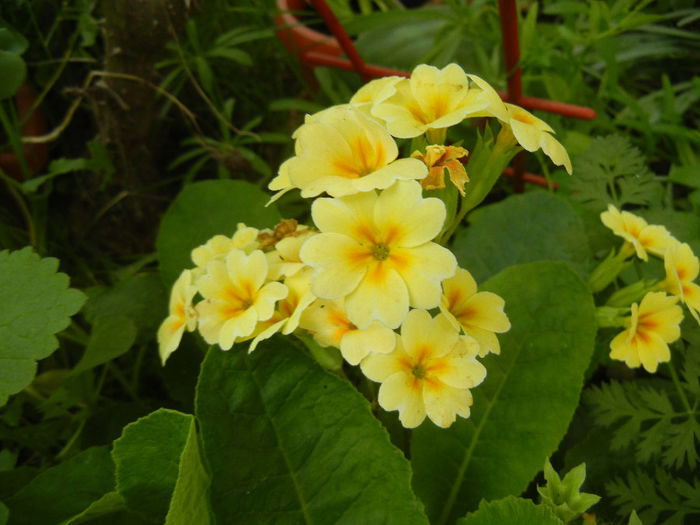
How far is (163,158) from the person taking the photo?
1.63 meters

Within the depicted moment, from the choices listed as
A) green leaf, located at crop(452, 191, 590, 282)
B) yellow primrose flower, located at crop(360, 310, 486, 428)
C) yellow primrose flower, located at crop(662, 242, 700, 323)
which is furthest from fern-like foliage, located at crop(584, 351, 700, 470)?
yellow primrose flower, located at crop(360, 310, 486, 428)

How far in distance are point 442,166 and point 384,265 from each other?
0.41 feet

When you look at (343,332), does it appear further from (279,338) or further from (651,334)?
(651,334)

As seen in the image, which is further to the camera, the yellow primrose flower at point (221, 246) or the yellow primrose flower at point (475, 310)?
the yellow primrose flower at point (221, 246)

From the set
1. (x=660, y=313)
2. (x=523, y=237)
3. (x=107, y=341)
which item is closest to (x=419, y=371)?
(x=660, y=313)

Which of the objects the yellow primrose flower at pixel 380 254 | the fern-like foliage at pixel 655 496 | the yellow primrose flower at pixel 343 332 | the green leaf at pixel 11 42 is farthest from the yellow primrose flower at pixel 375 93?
the green leaf at pixel 11 42

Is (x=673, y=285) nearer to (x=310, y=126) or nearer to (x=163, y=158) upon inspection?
(x=310, y=126)

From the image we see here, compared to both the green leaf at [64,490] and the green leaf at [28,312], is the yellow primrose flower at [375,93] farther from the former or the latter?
the green leaf at [64,490]

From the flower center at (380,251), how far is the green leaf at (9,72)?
793mm

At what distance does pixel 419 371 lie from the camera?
777 mm

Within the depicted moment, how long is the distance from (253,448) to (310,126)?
15.3 inches

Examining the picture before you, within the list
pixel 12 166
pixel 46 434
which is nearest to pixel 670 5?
pixel 12 166

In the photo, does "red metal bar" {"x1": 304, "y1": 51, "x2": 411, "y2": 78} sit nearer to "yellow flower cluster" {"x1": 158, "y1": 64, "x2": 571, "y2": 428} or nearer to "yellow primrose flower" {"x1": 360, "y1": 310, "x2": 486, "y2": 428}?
"yellow flower cluster" {"x1": 158, "y1": 64, "x2": 571, "y2": 428}

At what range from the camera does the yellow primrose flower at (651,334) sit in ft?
2.90
